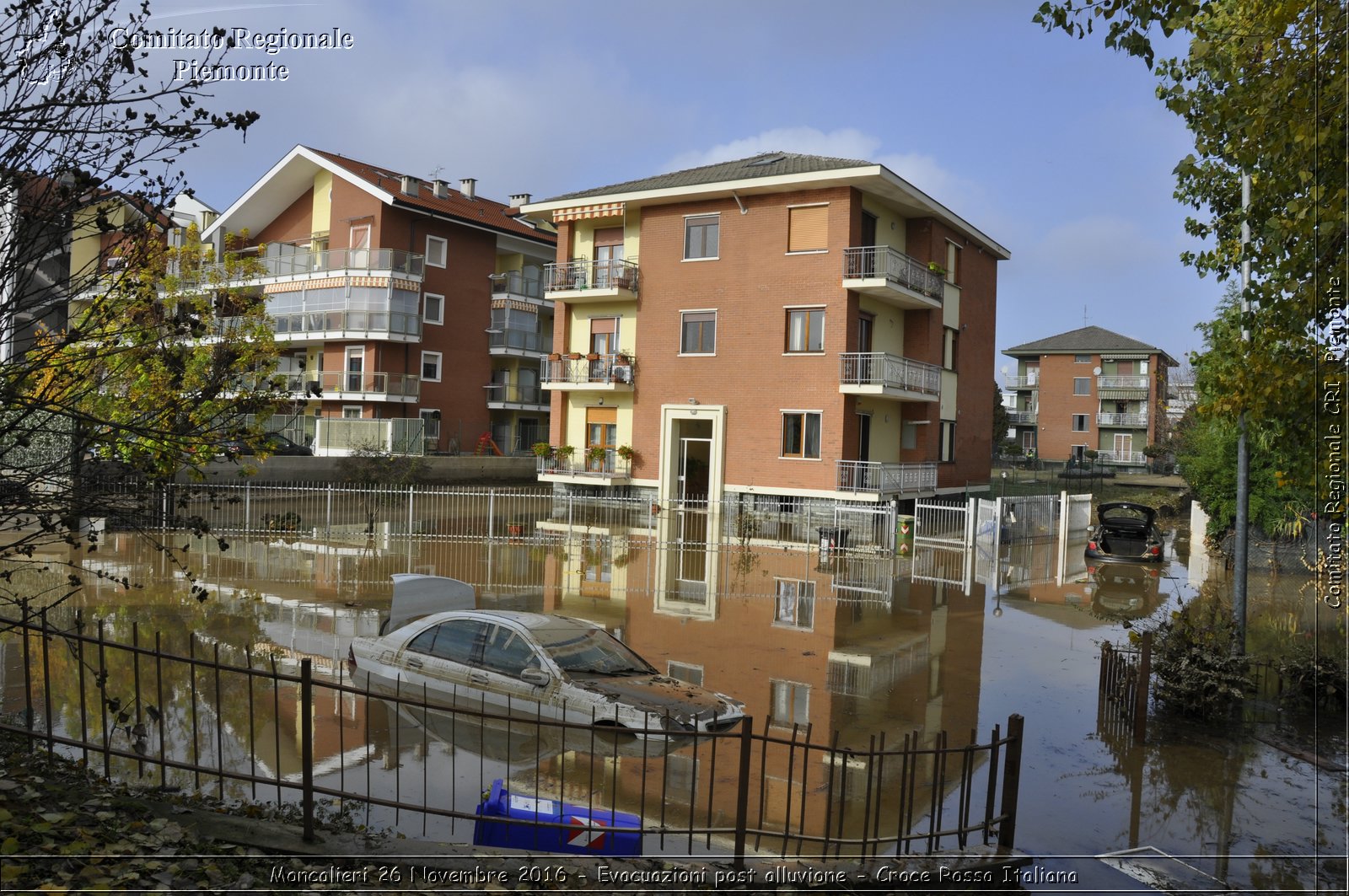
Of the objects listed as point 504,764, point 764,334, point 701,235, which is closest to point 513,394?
point 701,235

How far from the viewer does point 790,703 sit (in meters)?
10.8

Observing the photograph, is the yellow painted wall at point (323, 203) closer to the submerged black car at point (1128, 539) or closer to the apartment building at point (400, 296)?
the apartment building at point (400, 296)

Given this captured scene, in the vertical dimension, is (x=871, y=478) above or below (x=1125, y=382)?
below

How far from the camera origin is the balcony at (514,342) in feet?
149

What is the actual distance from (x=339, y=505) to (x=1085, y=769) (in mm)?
27208

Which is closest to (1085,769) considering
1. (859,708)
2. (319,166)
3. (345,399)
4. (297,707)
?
(859,708)

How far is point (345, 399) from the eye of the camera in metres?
40.7

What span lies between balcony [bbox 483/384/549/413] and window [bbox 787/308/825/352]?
64.5 feet

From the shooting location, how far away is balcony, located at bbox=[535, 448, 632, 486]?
3294cm

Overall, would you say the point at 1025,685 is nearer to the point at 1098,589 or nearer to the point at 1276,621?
the point at 1276,621

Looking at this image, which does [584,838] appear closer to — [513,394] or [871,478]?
[871,478]

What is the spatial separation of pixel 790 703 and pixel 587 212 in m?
25.6

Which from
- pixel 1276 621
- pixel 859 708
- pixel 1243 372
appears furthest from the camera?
pixel 1276 621

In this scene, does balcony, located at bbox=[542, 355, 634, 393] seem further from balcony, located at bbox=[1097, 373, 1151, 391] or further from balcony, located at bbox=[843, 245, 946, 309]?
balcony, located at bbox=[1097, 373, 1151, 391]
